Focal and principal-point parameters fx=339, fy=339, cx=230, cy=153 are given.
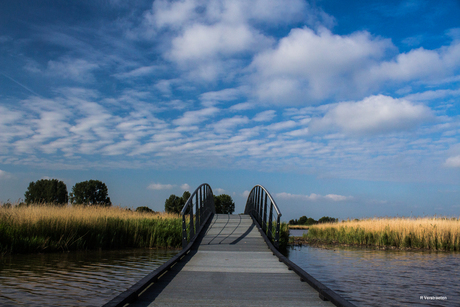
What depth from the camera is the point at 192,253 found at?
7824 mm

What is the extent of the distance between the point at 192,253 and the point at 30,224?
17.8 ft

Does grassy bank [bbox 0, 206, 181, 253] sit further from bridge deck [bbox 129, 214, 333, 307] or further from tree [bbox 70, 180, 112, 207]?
tree [bbox 70, 180, 112, 207]

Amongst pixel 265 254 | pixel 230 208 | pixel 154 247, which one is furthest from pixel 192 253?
pixel 230 208

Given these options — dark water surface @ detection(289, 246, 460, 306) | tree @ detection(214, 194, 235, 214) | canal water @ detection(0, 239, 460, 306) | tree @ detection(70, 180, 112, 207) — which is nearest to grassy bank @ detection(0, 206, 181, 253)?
canal water @ detection(0, 239, 460, 306)

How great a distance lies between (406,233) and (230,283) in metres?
11.0

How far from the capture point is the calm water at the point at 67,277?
4633 mm

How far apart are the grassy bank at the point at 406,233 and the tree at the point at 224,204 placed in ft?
138

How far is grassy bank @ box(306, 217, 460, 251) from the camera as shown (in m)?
12.7

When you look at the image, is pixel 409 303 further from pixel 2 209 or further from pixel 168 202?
pixel 168 202

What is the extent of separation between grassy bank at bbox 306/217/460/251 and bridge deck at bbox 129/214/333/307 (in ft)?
25.1

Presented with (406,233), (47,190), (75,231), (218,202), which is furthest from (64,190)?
(406,233)

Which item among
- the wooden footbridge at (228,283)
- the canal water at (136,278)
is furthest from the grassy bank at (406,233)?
the wooden footbridge at (228,283)

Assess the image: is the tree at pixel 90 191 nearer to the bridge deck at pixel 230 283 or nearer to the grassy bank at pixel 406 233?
the grassy bank at pixel 406 233

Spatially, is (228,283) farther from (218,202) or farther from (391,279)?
(218,202)
